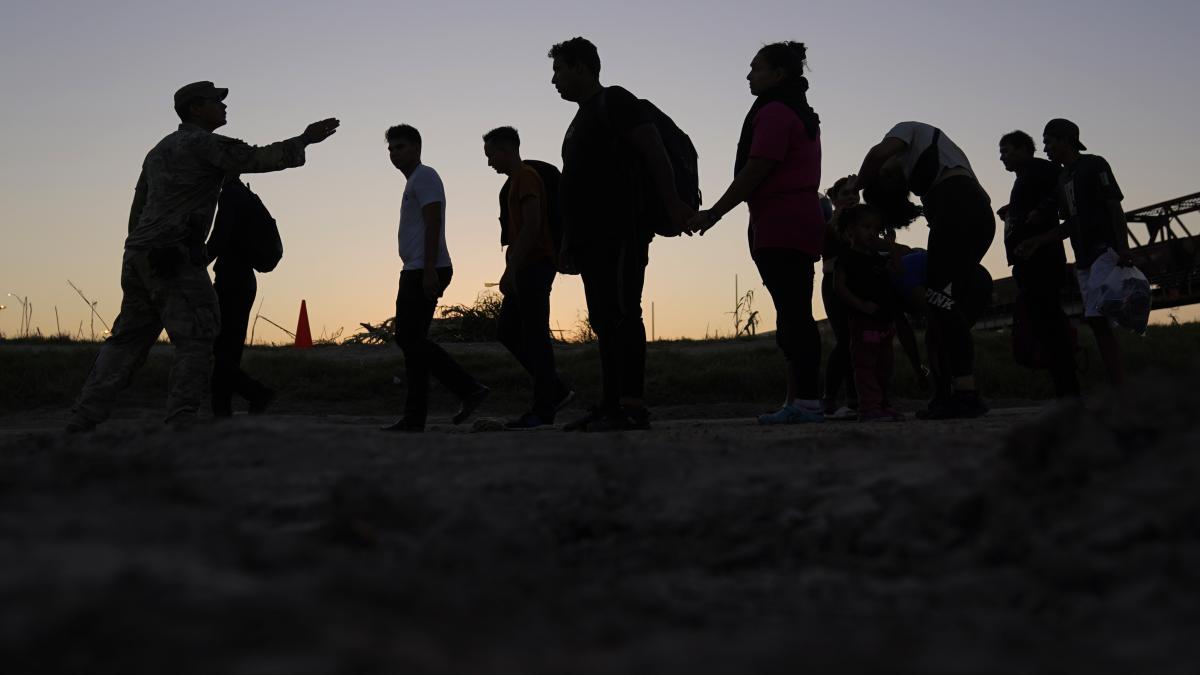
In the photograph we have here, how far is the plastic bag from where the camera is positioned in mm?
7031

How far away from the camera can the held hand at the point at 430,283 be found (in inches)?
274

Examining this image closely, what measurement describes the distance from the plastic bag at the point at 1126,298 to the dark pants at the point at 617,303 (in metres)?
2.79

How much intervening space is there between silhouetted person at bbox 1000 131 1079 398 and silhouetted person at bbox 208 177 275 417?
4.54 meters

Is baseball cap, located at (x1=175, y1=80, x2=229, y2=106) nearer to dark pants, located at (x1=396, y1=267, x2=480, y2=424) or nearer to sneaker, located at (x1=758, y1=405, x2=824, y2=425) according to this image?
dark pants, located at (x1=396, y1=267, x2=480, y2=424)

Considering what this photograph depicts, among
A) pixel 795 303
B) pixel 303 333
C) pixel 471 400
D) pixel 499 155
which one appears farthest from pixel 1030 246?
pixel 303 333

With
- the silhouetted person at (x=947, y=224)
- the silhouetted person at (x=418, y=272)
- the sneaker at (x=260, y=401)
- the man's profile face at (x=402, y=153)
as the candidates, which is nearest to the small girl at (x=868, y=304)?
the silhouetted person at (x=947, y=224)

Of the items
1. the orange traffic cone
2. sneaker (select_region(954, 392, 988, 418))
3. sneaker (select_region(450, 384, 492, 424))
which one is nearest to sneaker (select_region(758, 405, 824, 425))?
sneaker (select_region(954, 392, 988, 418))

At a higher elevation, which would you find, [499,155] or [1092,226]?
[499,155]

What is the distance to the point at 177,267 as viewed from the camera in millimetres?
6211

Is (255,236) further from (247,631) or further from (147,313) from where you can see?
(247,631)

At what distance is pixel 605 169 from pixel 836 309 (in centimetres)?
208

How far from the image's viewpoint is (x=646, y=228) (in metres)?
6.18

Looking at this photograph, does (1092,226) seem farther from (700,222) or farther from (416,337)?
(416,337)

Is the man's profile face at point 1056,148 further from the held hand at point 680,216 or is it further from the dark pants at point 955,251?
the held hand at point 680,216
